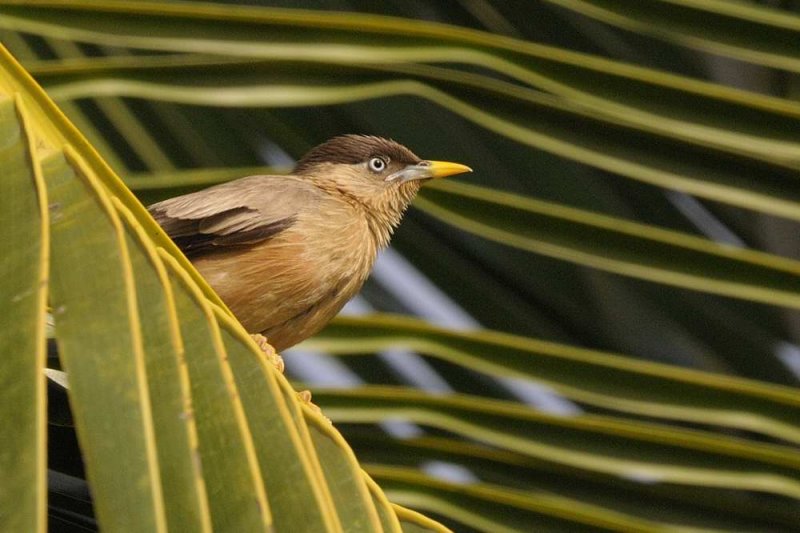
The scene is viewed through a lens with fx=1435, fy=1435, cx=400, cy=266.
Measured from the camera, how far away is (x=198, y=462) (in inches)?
62.4

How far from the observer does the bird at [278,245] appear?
13.6 ft

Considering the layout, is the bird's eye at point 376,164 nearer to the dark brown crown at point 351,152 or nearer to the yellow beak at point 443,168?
the dark brown crown at point 351,152

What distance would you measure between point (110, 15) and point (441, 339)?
1.09m

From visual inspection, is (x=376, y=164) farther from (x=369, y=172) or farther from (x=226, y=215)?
(x=226, y=215)

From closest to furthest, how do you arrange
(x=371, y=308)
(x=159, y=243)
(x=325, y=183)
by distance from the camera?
(x=159, y=243) < (x=371, y=308) < (x=325, y=183)

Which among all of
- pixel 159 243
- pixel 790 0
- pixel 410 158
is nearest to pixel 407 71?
pixel 790 0

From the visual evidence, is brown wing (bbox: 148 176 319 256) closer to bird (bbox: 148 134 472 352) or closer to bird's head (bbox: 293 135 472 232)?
bird (bbox: 148 134 472 352)

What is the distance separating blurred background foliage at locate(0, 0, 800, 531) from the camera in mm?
3318

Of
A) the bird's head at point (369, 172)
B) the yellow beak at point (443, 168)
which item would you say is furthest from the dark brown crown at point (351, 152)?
the yellow beak at point (443, 168)

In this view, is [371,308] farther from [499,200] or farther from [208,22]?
[208,22]

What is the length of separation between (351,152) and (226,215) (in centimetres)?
94

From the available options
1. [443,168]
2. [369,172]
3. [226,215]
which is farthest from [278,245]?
[369,172]

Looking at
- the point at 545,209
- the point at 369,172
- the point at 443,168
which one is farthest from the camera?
the point at 369,172

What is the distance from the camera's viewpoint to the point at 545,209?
11.8 feet
